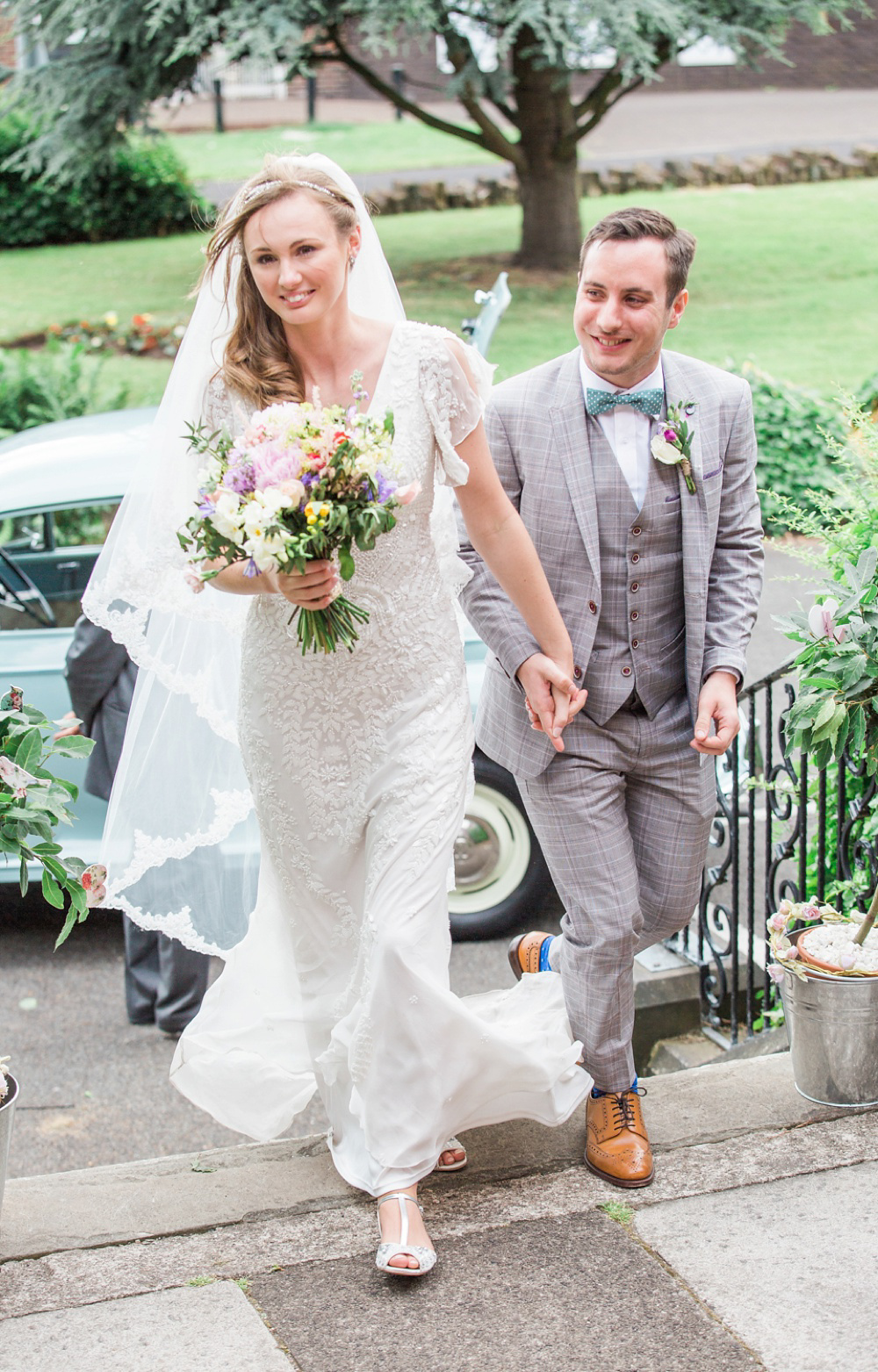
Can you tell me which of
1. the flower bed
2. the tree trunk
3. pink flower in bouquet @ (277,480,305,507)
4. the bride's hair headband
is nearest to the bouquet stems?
pink flower in bouquet @ (277,480,305,507)

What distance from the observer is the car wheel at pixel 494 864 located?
18.8 ft

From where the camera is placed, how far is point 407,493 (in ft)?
9.64

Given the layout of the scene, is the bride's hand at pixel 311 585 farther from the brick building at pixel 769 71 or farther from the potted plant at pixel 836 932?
the brick building at pixel 769 71

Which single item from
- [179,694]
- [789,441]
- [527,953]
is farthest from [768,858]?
[789,441]

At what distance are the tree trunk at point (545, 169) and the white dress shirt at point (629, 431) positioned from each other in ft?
48.2

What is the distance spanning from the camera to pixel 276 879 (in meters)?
3.46

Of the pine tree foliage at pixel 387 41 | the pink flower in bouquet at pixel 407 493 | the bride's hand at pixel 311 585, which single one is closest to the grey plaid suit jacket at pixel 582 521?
the pink flower in bouquet at pixel 407 493

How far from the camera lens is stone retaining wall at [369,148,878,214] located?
24250 millimetres

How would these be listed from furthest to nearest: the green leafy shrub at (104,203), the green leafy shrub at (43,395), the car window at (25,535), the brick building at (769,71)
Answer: the brick building at (769,71), the green leafy shrub at (104,203), the green leafy shrub at (43,395), the car window at (25,535)

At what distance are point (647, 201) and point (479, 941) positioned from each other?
20.6m

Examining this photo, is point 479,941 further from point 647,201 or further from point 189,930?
point 647,201

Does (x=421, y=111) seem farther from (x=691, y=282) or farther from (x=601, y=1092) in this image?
(x=601, y=1092)

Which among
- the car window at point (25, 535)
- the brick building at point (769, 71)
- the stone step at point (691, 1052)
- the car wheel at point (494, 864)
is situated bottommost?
the stone step at point (691, 1052)

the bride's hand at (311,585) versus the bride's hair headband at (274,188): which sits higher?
the bride's hair headband at (274,188)
